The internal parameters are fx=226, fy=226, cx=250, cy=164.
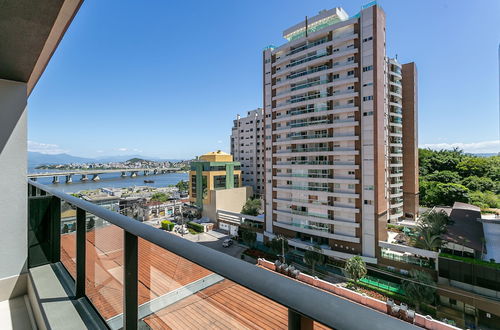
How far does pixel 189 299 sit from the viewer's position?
2.33 ft

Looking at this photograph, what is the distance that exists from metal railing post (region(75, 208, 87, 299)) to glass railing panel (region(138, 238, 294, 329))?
65cm

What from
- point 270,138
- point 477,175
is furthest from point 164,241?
point 477,175

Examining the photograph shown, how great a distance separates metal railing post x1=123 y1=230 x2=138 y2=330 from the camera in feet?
2.47

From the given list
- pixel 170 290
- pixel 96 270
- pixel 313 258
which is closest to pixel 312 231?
pixel 313 258

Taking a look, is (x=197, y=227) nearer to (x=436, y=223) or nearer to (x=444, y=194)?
(x=436, y=223)

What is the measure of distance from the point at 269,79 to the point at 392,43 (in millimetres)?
8110

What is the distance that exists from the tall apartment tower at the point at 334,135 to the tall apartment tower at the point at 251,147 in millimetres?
12819

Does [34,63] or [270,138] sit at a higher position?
[270,138]

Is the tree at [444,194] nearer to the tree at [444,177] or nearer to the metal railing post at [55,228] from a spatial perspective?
the tree at [444,177]

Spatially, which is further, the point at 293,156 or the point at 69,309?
the point at 293,156

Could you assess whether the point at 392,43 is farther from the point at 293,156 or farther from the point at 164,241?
the point at 164,241

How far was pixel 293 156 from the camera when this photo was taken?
14867 millimetres

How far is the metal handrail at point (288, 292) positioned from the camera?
0.84ft

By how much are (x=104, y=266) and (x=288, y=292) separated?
1.05m
